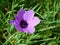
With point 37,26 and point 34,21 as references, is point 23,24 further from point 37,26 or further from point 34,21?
point 37,26

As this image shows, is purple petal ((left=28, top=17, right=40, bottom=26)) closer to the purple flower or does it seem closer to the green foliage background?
the purple flower

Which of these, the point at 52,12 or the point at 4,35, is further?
the point at 52,12

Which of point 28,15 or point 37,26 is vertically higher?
point 28,15

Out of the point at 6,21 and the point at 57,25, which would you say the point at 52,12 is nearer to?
the point at 57,25

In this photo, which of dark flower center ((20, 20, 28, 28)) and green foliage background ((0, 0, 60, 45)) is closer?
dark flower center ((20, 20, 28, 28))

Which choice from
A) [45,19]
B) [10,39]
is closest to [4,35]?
[10,39]

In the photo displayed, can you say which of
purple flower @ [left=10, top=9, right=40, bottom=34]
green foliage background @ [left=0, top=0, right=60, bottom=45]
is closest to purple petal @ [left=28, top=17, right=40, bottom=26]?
purple flower @ [left=10, top=9, right=40, bottom=34]

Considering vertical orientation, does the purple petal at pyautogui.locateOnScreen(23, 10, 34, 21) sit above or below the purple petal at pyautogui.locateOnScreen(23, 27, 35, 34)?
above

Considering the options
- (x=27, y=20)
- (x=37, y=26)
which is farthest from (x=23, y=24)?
(x=37, y=26)
